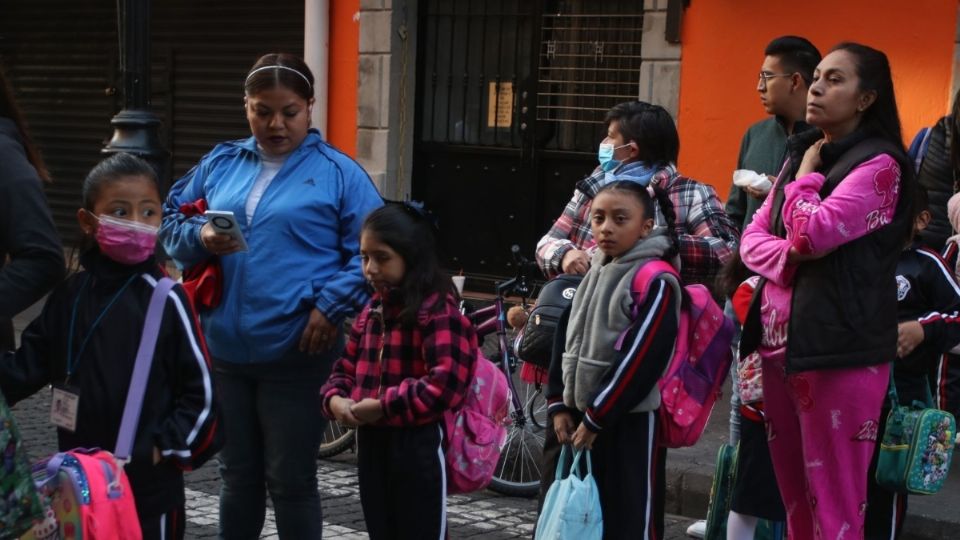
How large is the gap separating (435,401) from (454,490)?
0.37 metres

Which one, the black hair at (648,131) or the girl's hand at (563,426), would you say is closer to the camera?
the girl's hand at (563,426)

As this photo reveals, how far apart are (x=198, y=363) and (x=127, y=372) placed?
0.18 m

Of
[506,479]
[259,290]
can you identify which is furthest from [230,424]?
[506,479]

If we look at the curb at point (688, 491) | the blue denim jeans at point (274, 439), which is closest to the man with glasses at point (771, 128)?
the curb at point (688, 491)

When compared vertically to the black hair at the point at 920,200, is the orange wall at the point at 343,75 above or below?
above

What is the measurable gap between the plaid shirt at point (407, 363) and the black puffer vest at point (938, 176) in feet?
9.18

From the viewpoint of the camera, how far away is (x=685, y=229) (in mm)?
5312

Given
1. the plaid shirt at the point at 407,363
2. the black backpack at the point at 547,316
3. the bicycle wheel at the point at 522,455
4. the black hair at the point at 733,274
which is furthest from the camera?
the bicycle wheel at the point at 522,455

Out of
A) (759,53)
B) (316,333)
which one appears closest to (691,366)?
(316,333)

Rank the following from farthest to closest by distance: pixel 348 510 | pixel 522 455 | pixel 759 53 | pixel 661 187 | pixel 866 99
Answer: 1. pixel 759 53
2. pixel 522 455
3. pixel 348 510
4. pixel 661 187
5. pixel 866 99

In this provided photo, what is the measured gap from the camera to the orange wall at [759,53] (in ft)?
31.1

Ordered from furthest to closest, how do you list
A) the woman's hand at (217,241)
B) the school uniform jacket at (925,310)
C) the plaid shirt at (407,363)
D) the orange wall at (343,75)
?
the orange wall at (343,75) < the school uniform jacket at (925,310) < the woman's hand at (217,241) < the plaid shirt at (407,363)

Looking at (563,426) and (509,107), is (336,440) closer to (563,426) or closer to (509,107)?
(563,426)

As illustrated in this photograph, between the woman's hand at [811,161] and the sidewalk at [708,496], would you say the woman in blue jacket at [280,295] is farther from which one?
the sidewalk at [708,496]
